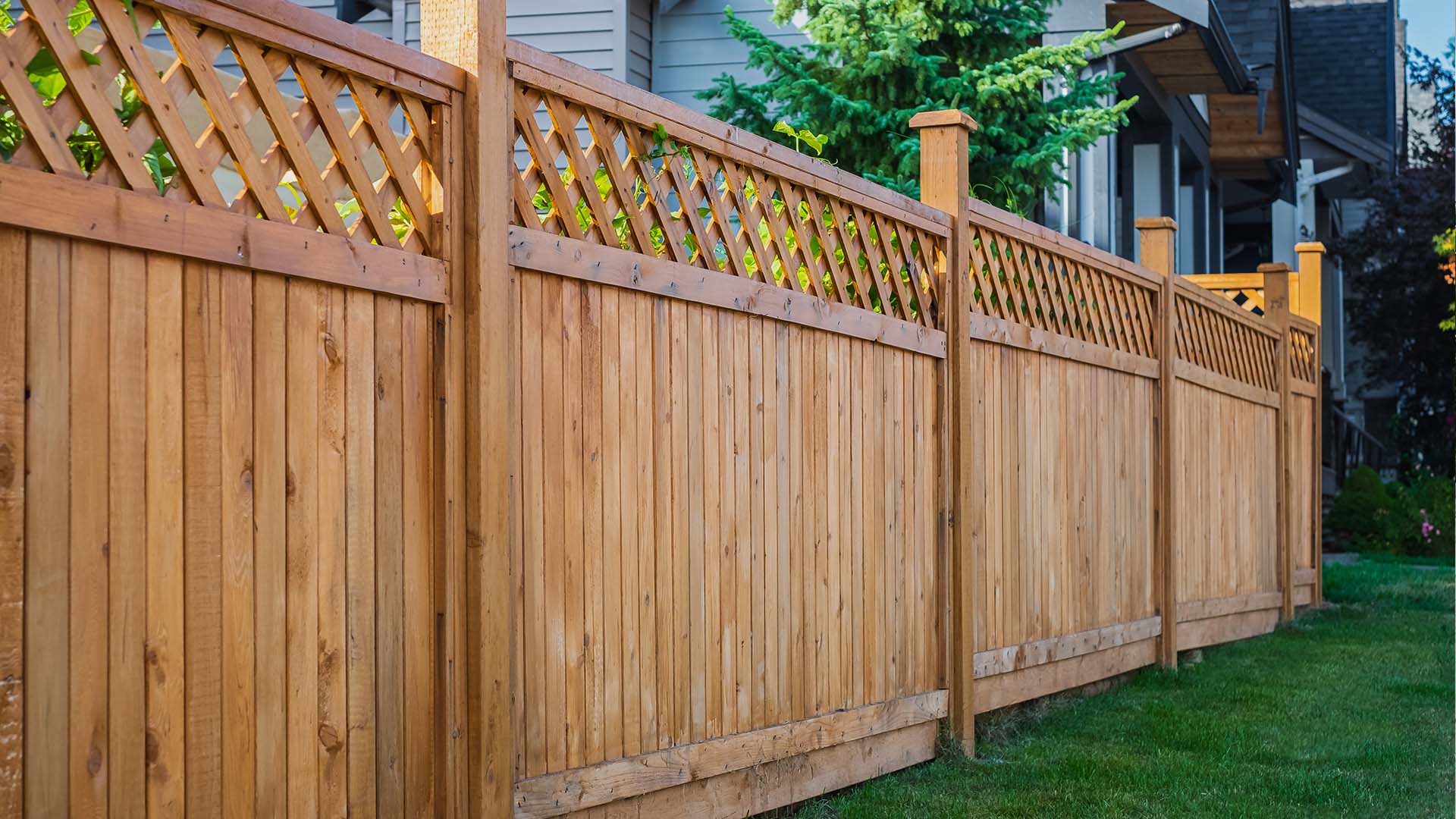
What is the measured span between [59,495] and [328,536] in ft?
1.94

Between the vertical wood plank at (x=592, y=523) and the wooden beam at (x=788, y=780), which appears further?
the wooden beam at (x=788, y=780)

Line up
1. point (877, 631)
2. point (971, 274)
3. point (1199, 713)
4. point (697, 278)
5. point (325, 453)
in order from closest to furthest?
point (325, 453) → point (697, 278) → point (877, 631) → point (971, 274) → point (1199, 713)

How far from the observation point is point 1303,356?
417 inches

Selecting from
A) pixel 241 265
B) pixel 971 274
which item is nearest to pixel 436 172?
pixel 241 265

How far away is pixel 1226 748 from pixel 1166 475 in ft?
7.21

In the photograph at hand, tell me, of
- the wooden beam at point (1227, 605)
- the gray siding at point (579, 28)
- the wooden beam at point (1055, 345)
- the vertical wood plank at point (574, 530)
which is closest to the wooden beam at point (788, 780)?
the vertical wood plank at point (574, 530)

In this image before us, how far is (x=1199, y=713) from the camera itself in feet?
20.4

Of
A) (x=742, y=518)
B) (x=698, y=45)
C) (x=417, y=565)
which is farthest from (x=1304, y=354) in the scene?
(x=417, y=565)

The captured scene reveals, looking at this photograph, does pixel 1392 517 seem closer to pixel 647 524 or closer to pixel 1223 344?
pixel 1223 344

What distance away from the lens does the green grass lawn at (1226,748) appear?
15.2 feet

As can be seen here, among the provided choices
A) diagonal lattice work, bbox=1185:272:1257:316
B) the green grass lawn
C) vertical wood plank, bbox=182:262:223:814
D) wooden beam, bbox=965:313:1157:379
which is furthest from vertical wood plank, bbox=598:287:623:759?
diagonal lattice work, bbox=1185:272:1257:316

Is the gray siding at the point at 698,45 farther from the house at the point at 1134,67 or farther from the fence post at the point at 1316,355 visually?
the fence post at the point at 1316,355

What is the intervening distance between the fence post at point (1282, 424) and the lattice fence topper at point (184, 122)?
25.5ft

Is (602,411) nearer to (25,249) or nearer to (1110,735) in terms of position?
(25,249)
